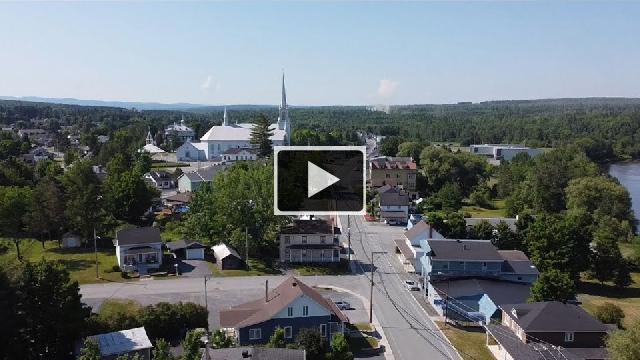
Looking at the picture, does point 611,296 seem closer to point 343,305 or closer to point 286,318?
point 343,305

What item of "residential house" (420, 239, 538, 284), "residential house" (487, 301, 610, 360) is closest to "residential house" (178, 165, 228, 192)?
"residential house" (420, 239, 538, 284)

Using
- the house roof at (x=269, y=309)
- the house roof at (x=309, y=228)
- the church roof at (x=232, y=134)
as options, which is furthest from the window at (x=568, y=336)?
the church roof at (x=232, y=134)

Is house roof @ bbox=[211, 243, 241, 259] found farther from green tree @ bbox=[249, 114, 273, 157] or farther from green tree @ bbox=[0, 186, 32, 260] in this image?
green tree @ bbox=[249, 114, 273, 157]

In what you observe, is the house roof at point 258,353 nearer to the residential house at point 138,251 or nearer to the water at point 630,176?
the residential house at point 138,251

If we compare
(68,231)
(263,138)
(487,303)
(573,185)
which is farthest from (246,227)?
(263,138)

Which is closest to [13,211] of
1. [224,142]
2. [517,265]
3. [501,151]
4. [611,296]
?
[517,265]
